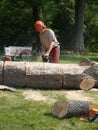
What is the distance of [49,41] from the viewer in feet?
37.5

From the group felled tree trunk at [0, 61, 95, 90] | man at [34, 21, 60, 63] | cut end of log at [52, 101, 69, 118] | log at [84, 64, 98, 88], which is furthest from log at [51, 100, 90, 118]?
man at [34, 21, 60, 63]

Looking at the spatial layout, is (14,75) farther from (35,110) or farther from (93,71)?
(35,110)

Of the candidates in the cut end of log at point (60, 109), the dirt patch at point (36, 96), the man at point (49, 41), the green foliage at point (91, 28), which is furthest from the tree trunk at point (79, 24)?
the cut end of log at point (60, 109)

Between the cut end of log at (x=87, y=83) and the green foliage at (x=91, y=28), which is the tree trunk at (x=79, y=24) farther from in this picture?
the cut end of log at (x=87, y=83)

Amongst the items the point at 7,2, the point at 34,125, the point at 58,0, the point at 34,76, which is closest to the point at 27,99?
the point at 34,76

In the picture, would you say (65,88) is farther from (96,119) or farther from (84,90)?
(96,119)

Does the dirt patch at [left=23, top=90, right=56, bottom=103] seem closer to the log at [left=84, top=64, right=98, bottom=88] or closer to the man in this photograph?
the log at [left=84, top=64, right=98, bottom=88]

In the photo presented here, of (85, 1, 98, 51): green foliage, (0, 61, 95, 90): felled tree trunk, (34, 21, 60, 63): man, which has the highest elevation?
(34, 21, 60, 63): man

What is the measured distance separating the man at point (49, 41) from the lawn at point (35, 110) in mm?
1692

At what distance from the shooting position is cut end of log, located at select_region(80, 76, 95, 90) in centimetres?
1037

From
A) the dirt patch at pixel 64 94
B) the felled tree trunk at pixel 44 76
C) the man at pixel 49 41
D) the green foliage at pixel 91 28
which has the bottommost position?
the green foliage at pixel 91 28

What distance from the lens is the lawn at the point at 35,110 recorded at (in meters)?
6.82

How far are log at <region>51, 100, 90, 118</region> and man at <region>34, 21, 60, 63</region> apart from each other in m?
3.91

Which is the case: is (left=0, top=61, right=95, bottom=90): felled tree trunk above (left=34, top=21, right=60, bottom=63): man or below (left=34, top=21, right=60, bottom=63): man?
below
